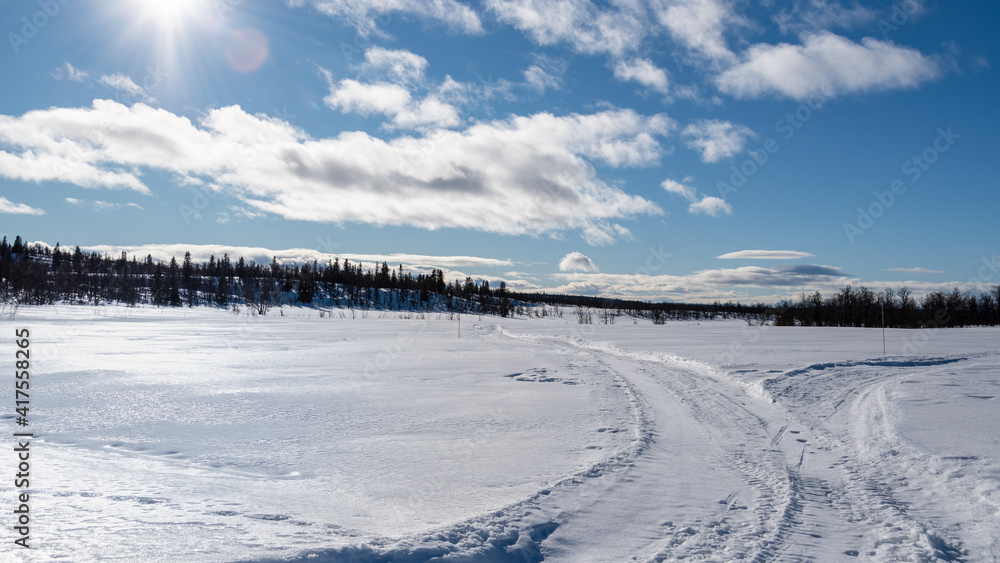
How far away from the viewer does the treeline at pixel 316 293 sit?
64125 mm

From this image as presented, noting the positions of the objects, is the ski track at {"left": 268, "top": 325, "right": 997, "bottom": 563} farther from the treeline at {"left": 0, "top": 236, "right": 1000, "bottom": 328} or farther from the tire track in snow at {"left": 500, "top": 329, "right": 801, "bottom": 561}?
the treeline at {"left": 0, "top": 236, "right": 1000, "bottom": 328}

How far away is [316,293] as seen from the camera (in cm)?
10306

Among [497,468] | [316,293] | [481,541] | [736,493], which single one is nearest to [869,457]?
[736,493]

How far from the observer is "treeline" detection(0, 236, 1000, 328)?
64125 millimetres

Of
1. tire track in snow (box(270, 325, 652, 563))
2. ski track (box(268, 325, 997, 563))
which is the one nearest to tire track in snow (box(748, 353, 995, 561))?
ski track (box(268, 325, 997, 563))

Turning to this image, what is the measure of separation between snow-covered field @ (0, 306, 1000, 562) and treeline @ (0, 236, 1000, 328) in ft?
151

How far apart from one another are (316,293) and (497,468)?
105 metres

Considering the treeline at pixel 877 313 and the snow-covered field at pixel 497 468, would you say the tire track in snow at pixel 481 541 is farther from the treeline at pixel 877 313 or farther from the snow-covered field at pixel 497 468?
the treeline at pixel 877 313

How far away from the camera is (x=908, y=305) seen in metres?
70.9

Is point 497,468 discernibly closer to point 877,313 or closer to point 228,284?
point 877,313

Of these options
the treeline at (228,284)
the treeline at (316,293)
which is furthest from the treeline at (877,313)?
the treeline at (228,284)

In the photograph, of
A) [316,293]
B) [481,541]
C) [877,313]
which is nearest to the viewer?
[481,541]

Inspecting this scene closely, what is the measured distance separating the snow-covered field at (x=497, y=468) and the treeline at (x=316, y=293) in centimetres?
4593

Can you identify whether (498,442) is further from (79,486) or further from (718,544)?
(79,486)
